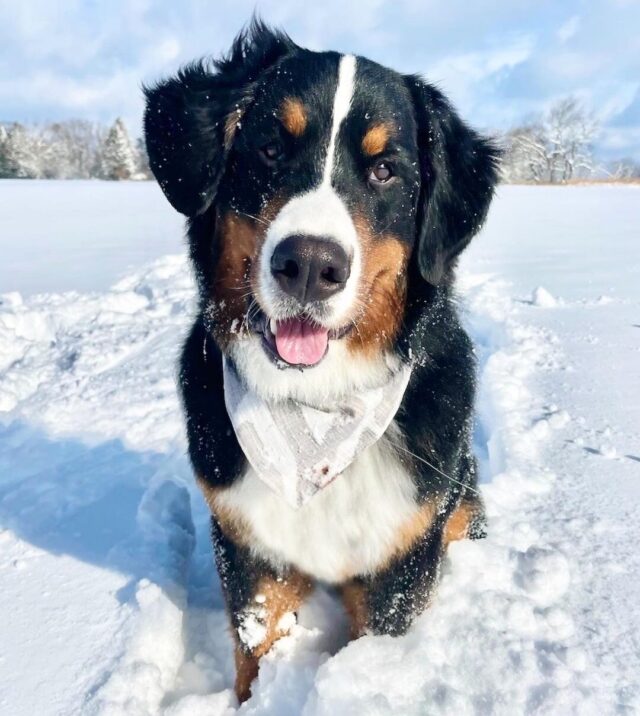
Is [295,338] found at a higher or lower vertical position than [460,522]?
higher

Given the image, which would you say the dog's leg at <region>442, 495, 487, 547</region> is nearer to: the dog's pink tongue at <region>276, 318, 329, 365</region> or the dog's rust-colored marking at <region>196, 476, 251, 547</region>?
the dog's rust-colored marking at <region>196, 476, 251, 547</region>

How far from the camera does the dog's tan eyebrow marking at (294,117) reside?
2100 millimetres

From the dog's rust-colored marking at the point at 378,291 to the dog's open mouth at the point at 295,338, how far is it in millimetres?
91

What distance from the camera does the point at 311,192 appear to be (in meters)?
2.02

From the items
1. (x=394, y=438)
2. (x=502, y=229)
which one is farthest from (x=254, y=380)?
(x=502, y=229)

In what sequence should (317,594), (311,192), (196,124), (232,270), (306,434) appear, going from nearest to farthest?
(311,192) → (232,270) → (196,124) → (306,434) → (317,594)

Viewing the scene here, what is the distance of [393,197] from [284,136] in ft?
1.44

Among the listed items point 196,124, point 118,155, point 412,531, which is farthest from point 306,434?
point 118,155

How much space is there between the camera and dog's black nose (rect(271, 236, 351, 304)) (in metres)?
1.83

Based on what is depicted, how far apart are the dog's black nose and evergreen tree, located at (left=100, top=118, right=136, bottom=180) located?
62384 mm

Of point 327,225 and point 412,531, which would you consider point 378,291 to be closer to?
point 327,225

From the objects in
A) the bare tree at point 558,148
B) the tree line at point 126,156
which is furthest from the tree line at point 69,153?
the bare tree at point 558,148

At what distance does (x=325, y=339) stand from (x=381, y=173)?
63 centimetres

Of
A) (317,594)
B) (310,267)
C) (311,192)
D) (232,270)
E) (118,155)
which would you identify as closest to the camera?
(310,267)
